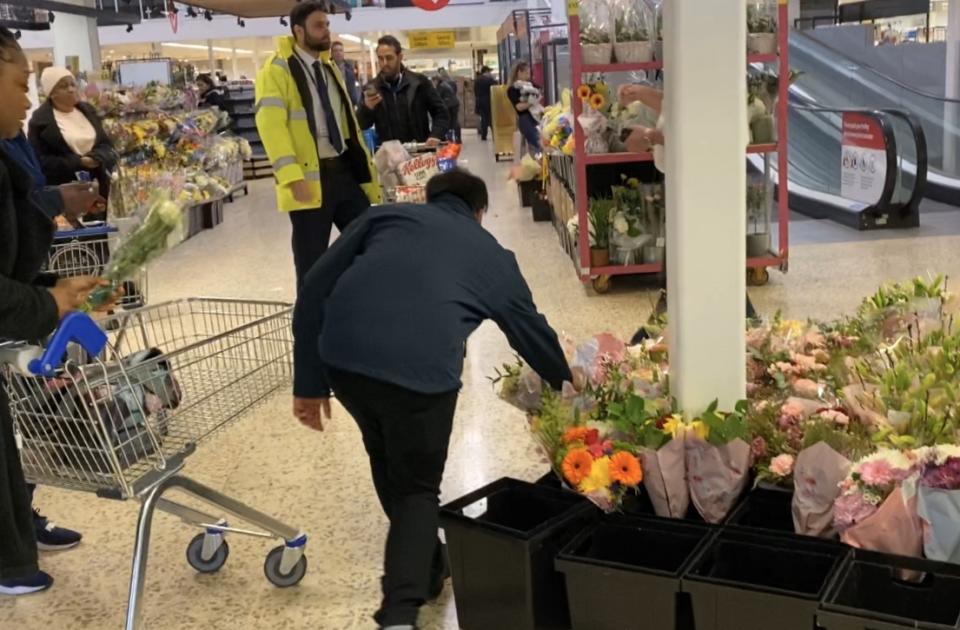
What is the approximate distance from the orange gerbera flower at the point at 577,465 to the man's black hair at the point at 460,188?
633mm

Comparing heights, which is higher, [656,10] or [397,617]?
[656,10]

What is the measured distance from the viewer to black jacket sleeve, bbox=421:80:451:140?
18.9ft

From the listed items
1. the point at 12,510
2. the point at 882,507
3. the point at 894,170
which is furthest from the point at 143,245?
the point at 894,170

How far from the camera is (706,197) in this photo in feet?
7.92

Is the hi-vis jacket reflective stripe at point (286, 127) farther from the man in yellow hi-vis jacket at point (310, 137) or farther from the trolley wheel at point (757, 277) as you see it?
the trolley wheel at point (757, 277)

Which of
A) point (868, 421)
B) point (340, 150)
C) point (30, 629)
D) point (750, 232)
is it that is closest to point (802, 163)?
point (750, 232)

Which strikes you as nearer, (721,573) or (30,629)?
(721,573)

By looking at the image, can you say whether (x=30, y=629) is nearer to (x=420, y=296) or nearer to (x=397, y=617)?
(x=397, y=617)

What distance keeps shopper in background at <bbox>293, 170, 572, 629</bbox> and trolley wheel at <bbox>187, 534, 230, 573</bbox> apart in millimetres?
743

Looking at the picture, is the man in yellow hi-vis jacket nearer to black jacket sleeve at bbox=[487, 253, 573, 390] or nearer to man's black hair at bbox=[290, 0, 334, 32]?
man's black hair at bbox=[290, 0, 334, 32]

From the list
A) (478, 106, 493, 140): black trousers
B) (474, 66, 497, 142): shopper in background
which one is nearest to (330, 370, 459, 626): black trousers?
(474, 66, 497, 142): shopper in background

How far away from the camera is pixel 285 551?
268cm

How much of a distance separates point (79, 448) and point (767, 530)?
1.49 m

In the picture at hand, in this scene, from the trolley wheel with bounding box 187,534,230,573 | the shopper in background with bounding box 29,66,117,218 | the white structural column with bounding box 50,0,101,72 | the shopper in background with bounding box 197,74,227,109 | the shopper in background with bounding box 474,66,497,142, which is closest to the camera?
the trolley wheel with bounding box 187,534,230,573
